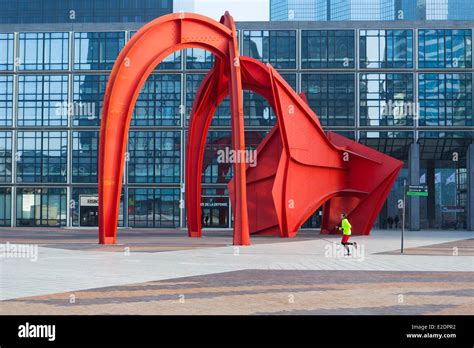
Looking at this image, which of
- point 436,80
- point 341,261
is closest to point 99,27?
point 436,80

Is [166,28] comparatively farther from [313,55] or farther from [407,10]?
[407,10]

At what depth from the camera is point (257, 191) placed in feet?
139

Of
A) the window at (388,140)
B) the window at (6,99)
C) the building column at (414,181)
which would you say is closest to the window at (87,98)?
the window at (6,99)


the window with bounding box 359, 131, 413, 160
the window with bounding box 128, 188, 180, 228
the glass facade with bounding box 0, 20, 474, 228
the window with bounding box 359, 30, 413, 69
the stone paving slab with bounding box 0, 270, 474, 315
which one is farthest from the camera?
the window with bounding box 128, 188, 180, 228

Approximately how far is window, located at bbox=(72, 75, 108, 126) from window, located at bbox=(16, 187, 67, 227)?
679 cm

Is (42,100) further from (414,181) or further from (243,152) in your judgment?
(243,152)

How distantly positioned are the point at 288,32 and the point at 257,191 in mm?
29817

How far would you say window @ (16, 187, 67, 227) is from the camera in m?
70.1

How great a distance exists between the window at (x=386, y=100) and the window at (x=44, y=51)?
90.3ft

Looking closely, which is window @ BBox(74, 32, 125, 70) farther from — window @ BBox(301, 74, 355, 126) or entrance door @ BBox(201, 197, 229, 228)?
window @ BBox(301, 74, 355, 126)

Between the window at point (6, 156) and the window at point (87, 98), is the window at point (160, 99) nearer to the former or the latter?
the window at point (87, 98)

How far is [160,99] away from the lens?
68.9 metres

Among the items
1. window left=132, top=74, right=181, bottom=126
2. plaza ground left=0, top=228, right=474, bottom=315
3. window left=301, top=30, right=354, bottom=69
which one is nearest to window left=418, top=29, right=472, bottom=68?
window left=301, top=30, right=354, bottom=69

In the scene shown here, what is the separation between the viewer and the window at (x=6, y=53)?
7085 cm
